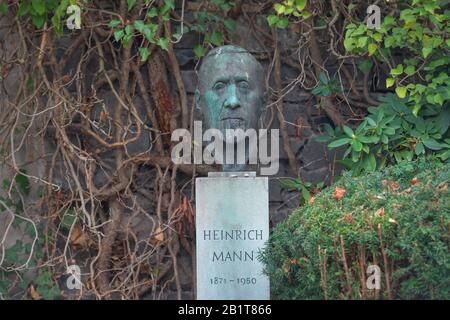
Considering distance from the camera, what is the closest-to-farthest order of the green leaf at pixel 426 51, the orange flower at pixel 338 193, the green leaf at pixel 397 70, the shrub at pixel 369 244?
the shrub at pixel 369 244 → the orange flower at pixel 338 193 → the green leaf at pixel 426 51 → the green leaf at pixel 397 70

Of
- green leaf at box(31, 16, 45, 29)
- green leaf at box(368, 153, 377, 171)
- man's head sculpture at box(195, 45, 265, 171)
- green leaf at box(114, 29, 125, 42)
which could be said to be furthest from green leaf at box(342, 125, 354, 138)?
green leaf at box(31, 16, 45, 29)

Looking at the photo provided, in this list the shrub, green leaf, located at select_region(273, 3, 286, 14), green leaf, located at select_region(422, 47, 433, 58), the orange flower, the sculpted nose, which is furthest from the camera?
green leaf, located at select_region(273, 3, 286, 14)

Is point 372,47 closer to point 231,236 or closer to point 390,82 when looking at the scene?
point 390,82

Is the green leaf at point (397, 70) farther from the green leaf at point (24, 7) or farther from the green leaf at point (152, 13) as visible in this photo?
the green leaf at point (24, 7)

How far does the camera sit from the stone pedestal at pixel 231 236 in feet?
17.0

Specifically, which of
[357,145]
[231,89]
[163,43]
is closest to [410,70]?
[357,145]

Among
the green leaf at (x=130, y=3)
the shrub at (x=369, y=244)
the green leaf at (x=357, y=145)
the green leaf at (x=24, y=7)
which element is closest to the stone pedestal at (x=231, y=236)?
the shrub at (x=369, y=244)

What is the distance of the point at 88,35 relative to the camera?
6457 millimetres

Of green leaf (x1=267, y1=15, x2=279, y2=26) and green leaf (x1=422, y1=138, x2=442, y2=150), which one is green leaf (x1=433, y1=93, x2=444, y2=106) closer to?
green leaf (x1=422, y1=138, x2=442, y2=150)

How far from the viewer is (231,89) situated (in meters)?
5.20

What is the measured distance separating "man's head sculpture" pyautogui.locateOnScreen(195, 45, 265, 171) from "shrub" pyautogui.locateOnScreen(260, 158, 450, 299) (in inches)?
26.7

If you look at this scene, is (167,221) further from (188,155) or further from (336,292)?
(336,292)

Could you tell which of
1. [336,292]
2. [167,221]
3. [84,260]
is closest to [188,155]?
[167,221]

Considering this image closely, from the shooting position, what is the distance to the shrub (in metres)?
4.12
